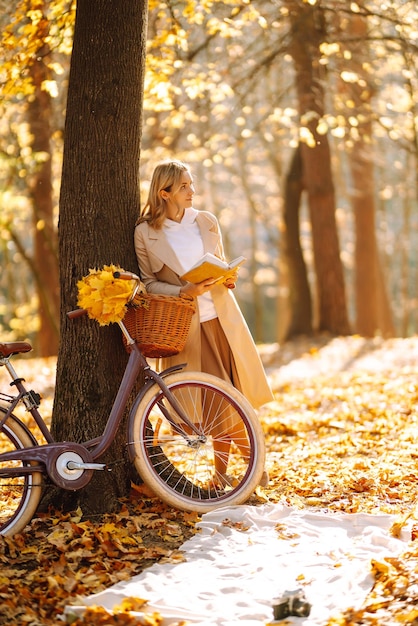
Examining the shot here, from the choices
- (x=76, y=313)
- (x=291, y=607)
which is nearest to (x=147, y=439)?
(x=76, y=313)

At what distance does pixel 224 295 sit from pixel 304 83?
8.59m

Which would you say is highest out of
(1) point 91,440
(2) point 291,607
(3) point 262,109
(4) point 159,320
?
(3) point 262,109

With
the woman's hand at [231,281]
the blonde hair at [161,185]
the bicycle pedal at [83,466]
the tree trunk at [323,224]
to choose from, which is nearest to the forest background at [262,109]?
the tree trunk at [323,224]

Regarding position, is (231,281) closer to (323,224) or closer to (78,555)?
(78,555)

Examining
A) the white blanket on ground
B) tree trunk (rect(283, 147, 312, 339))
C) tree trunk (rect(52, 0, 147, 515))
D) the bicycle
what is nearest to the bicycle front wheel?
the bicycle

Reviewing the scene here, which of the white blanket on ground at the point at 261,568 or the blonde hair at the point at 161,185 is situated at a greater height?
the blonde hair at the point at 161,185

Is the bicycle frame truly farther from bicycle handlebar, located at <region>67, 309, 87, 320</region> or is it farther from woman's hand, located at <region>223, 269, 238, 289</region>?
woman's hand, located at <region>223, 269, 238, 289</region>

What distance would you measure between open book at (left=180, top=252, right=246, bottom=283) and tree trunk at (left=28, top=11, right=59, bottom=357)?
826cm

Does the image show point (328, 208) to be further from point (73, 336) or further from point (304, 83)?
point (73, 336)

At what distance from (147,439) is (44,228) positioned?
31.9 feet

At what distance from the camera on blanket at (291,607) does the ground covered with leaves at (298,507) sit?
142 mm

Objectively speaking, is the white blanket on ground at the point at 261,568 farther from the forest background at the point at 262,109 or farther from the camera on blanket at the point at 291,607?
the forest background at the point at 262,109

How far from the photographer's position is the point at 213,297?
519 cm

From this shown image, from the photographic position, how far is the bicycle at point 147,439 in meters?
4.49
